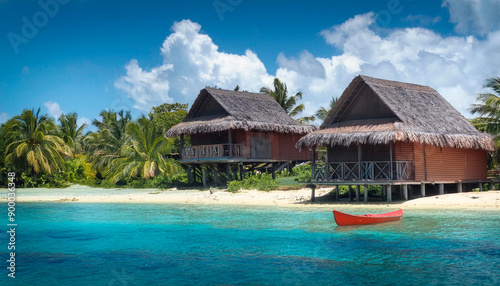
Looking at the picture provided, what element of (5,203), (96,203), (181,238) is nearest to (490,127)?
(181,238)

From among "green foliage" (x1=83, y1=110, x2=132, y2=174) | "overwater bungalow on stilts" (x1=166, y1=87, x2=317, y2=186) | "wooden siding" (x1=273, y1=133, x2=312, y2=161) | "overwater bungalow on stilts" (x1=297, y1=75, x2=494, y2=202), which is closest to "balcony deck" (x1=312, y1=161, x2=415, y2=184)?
"overwater bungalow on stilts" (x1=297, y1=75, x2=494, y2=202)

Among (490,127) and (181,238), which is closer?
(181,238)

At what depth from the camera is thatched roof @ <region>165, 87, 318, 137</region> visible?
90.9ft

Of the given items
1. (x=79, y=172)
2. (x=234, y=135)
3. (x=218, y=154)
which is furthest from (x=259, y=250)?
(x=79, y=172)

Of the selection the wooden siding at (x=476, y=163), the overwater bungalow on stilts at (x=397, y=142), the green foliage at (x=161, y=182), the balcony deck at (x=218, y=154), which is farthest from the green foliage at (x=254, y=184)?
the wooden siding at (x=476, y=163)

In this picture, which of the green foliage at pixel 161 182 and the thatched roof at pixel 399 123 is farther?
the green foliage at pixel 161 182

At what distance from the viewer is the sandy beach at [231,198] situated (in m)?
19.8

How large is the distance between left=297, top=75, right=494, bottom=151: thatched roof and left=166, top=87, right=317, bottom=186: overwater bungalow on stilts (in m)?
6.41

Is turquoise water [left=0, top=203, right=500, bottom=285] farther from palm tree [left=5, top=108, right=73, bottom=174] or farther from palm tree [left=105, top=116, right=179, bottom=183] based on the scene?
palm tree [left=5, top=108, right=73, bottom=174]

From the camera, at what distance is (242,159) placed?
28344 mm

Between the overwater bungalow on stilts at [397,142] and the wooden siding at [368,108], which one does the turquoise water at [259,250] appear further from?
the wooden siding at [368,108]

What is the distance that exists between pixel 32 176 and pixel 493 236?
95.8 ft

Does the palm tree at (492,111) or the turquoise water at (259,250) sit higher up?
the palm tree at (492,111)

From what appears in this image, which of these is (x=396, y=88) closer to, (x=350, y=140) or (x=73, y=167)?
(x=350, y=140)
